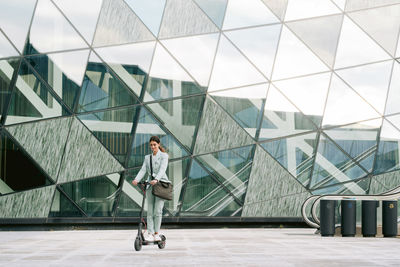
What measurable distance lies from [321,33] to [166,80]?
17.1 feet

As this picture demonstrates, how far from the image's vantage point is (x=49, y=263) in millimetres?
7629

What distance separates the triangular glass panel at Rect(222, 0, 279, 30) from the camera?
18000 millimetres

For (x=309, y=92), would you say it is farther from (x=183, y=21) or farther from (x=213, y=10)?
(x=183, y=21)

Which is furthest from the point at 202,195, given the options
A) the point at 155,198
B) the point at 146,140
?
the point at 155,198

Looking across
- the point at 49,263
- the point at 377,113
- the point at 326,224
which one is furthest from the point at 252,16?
the point at 49,263

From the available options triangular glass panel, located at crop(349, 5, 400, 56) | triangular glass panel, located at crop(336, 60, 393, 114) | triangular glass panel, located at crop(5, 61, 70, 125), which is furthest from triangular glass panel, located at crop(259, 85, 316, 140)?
triangular glass panel, located at crop(5, 61, 70, 125)

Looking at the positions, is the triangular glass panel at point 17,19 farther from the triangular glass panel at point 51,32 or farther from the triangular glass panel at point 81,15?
Answer: the triangular glass panel at point 81,15

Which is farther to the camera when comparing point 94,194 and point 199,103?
point 199,103

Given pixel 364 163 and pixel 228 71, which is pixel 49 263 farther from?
pixel 364 163

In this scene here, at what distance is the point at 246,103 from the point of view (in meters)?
17.8

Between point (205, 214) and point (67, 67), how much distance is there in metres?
5.90

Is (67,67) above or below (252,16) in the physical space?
below

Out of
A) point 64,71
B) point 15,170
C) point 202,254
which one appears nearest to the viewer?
point 202,254

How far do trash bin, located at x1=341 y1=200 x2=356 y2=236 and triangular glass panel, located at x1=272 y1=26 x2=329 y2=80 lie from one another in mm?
5483
